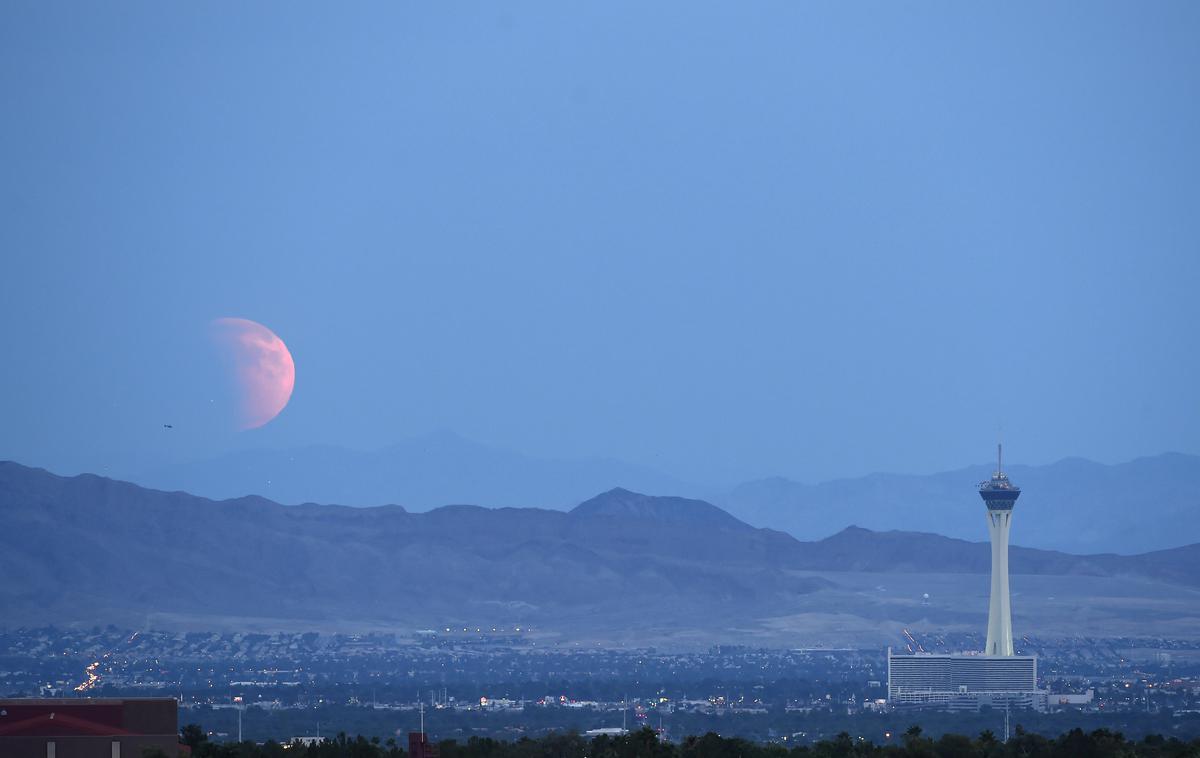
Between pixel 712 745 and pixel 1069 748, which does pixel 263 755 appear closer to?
pixel 712 745

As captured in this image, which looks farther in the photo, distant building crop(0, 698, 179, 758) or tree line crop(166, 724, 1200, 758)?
tree line crop(166, 724, 1200, 758)

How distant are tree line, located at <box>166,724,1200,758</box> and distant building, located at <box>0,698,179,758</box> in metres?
16.4

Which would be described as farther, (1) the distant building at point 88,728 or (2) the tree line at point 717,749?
(2) the tree line at point 717,749

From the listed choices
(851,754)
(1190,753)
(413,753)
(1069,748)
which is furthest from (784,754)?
(413,753)

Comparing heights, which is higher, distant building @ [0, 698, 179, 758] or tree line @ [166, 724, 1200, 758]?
distant building @ [0, 698, 179, 758]

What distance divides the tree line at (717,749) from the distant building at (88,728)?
53.9 ft

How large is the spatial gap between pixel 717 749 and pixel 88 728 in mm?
42480

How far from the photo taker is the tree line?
381 feet

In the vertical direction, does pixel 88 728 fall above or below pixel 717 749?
above

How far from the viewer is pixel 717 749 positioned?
399 ft

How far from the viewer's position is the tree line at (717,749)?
116m

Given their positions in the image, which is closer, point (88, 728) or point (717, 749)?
point (88, 728)

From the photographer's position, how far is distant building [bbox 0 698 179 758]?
281 feet

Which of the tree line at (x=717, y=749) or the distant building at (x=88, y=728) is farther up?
the distant building at (x=88, y=728)
